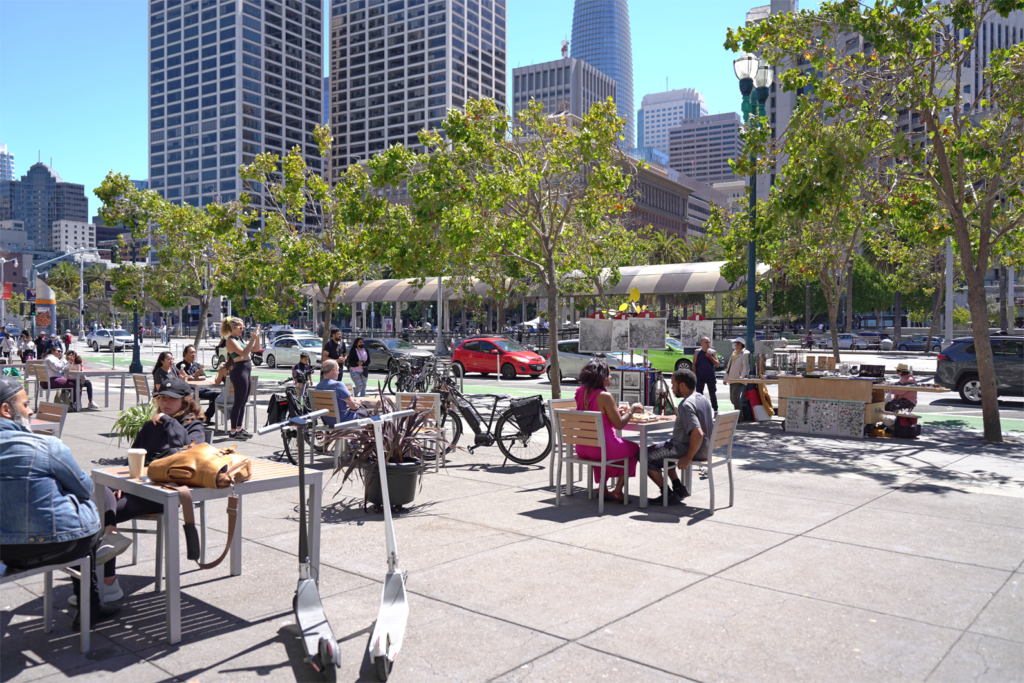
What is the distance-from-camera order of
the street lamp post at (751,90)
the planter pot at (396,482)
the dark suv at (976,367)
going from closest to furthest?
the planter pot at (396,482) → the street lamp post at (751,90) → the dark suv at (976,367)

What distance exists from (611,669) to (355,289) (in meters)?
56.8

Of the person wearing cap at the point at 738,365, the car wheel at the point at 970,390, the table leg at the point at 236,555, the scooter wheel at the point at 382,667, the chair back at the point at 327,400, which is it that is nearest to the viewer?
the scooter wheel at the point at 382,667

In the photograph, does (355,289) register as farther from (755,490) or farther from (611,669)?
(611,669)

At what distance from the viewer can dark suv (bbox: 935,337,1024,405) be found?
18.4 meters

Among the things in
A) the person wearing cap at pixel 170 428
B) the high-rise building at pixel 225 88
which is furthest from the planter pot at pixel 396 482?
the high-rise building at pixel 225 88

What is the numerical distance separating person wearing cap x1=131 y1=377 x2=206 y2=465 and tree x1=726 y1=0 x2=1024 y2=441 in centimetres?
1019

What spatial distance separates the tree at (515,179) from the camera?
16516 mm

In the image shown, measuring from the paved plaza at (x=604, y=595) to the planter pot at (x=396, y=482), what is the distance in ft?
0.56

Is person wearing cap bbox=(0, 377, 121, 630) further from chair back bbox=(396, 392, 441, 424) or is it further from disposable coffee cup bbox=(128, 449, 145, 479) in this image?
chair back bbox=(396, 392, 441, 424)

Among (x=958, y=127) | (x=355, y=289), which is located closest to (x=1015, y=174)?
(x=958, y=127)

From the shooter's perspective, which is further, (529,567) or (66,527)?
(529,567)

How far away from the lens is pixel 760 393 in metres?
14.9

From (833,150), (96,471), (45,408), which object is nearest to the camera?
(96,471)

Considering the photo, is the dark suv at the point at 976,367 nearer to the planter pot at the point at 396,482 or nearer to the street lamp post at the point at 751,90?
the street lamp post at the point at 751,90
